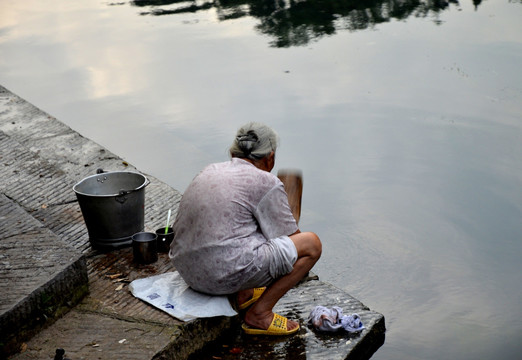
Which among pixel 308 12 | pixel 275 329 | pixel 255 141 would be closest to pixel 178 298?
pixel 275 329

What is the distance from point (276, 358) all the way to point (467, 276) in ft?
7.55

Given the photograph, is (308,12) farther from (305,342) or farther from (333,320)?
(305,342)

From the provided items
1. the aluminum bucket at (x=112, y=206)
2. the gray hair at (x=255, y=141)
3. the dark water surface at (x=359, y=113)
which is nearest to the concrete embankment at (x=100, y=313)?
the aluminum bucket at (x=112, y=206)

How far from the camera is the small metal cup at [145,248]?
450cm

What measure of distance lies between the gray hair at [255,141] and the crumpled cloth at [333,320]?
3.61 ft

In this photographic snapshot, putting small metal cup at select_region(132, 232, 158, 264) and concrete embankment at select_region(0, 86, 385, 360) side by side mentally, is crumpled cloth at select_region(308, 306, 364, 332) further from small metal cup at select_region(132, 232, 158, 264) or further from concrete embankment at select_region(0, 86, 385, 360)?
small metal cup at select_region(132, 232, 158, 264)

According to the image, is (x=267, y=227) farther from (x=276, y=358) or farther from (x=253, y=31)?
(x=253, y=31)

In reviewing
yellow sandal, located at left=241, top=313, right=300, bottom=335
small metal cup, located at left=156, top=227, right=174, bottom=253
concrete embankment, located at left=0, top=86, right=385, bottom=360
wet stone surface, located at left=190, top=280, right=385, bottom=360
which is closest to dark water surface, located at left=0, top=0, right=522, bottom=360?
wet stone surface, located at left=190, top=280, right=385, bottom=360

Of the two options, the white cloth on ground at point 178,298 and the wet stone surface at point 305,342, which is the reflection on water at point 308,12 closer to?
the wet stone surface at point 305,342

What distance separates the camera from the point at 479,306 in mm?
5133

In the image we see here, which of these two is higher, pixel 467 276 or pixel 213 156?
pixel 213 156

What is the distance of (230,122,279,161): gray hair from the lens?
12.8ft

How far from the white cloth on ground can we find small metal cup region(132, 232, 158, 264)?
11.2 inches

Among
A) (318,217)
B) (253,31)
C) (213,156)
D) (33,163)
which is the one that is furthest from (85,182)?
(253,31)
